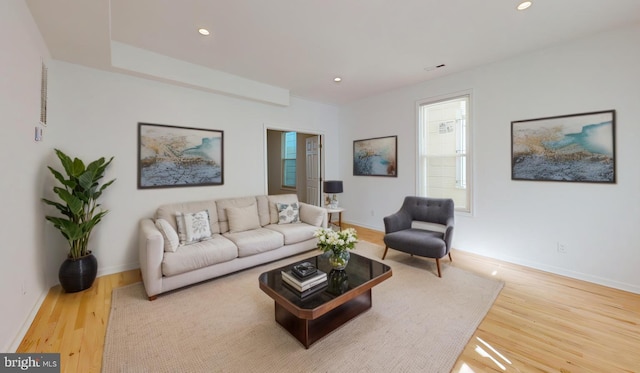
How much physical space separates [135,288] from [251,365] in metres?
1.94

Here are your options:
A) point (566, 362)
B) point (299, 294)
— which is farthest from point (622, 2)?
point (299, 294)

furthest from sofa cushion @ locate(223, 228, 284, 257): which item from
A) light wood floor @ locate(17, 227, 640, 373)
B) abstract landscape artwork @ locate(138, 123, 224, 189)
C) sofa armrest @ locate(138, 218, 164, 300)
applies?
light wood floor @ locate(17, 227, 640, 373)

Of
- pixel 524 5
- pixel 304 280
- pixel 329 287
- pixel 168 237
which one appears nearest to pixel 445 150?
pixel 524 5

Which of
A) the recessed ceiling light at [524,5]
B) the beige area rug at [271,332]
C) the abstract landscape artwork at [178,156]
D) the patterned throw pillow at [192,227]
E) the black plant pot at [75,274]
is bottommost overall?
the beige area rug at [271,332]

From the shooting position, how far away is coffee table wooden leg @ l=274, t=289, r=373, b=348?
1925mm

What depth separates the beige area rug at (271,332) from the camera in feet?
5.72

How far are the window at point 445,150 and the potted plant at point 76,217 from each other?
15.5ft

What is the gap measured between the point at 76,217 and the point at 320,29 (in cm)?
332

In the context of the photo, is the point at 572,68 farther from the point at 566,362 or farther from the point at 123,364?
the point at 123,364

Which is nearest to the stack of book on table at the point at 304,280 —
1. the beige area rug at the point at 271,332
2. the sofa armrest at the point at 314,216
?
the beige area rug at the point at 271,332

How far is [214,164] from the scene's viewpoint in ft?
13.2

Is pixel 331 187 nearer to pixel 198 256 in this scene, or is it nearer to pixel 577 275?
A: pixel 198 256

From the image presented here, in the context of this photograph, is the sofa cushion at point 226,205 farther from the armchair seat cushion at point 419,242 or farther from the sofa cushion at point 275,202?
the armchair seat cushion at point 419,242

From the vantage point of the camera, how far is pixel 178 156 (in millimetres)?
3662
